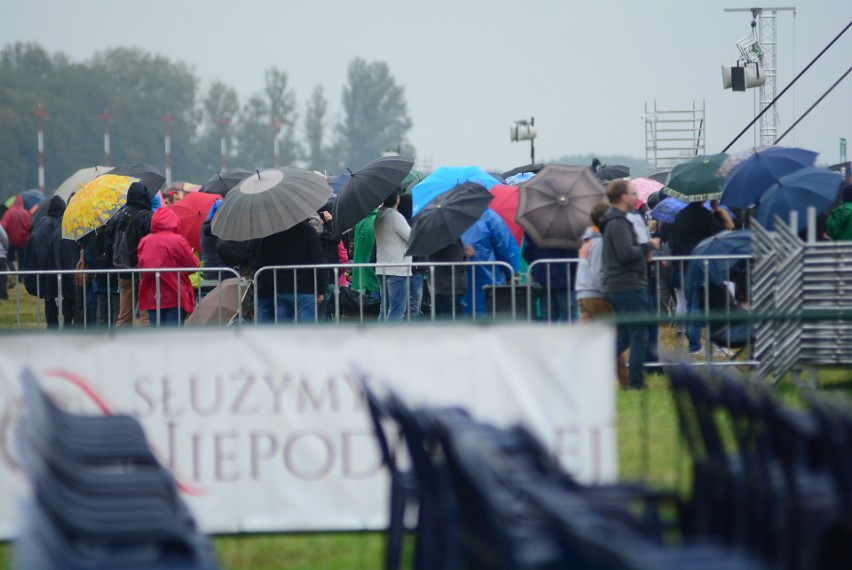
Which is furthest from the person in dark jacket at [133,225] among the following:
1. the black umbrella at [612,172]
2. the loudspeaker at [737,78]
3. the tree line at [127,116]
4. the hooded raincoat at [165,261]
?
the tree line at [127,116]

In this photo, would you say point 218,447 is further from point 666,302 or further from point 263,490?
point 666,302

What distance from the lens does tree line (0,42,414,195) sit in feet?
398

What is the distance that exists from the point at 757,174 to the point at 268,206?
16.0 ft

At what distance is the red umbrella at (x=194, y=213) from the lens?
19312 mm

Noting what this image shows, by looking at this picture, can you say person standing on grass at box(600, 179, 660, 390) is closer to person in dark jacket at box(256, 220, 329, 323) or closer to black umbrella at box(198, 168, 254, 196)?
person in dark jacket at box(256, 220, 329, 323)

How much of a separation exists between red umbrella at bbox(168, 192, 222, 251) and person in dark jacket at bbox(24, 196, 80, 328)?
160 centimetres

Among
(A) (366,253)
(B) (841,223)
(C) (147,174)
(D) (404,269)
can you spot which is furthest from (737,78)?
(D) (404,269)

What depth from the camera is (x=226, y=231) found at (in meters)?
13.9

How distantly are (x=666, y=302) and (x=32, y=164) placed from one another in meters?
112

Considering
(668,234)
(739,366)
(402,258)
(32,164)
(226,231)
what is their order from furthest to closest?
1. (32,164)
2. (668,234)
3. (402,258)
4. (226,231)
5. (739,366)

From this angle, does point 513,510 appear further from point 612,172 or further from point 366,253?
point 612,172

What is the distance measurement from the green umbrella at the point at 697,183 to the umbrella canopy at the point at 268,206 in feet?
12.3

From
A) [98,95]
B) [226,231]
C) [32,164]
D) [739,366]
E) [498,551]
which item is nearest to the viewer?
[498,551]

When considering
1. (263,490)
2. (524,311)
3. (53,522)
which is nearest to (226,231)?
(524,311)
